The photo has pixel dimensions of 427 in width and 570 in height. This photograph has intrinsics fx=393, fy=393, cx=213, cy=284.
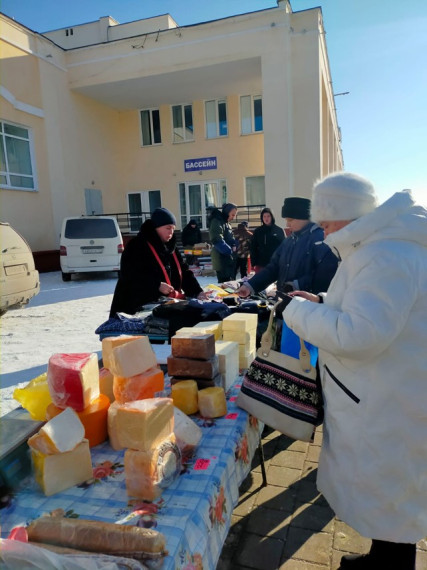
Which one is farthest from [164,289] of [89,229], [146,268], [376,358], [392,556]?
[89,229]

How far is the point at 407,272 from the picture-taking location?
4.50 ft

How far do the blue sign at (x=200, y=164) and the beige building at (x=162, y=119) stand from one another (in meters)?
0.05

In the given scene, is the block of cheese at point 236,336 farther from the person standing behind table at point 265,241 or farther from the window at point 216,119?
the window at point 216,119

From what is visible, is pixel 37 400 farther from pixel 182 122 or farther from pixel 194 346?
pixel 182 122

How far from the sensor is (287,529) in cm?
220

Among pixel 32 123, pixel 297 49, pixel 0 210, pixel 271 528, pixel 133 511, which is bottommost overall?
pixel 271 528

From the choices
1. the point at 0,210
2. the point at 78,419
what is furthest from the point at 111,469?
the point at 0,210

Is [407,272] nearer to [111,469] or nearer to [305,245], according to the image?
[111,469]

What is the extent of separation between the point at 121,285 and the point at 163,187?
1580cm

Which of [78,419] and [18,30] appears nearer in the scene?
[78,419]

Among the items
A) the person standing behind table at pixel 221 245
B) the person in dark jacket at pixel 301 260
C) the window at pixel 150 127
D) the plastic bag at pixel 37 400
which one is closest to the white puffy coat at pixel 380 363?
the plastic bag at pixel 37 400

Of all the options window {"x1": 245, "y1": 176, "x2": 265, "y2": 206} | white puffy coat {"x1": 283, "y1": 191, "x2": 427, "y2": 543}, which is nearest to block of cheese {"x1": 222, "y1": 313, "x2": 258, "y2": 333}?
white puffy coat {"x1": 283, "y1": 191, "x2": 427, "y2": 543}

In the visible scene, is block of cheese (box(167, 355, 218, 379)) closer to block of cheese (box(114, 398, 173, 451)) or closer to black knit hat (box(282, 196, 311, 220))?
block of cheese (box(114, 398, 173, 451))

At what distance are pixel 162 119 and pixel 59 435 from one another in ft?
62.7
